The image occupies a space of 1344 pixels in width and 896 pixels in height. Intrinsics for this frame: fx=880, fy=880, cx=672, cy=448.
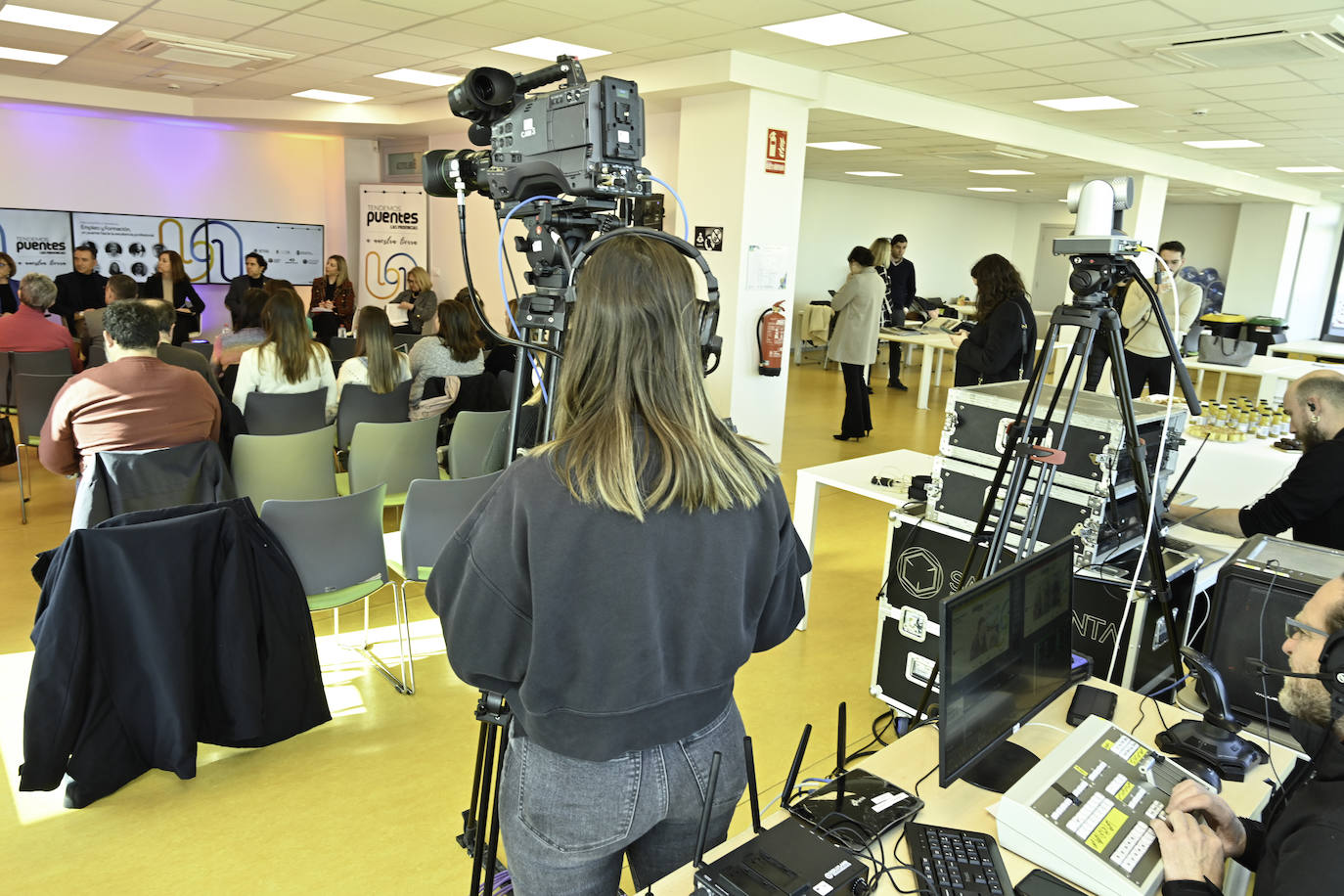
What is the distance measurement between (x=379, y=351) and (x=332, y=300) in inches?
186

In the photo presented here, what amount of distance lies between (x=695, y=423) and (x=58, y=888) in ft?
6.50

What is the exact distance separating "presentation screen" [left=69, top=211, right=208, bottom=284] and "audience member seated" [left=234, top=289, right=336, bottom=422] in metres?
5.92

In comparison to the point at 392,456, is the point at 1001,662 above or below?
above

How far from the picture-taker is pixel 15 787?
2389mm

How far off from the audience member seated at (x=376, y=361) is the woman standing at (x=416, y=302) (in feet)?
4.07

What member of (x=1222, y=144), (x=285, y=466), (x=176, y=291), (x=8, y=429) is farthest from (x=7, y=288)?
(x=1222, y=144)

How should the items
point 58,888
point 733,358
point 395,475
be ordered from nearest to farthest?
point 58,888 → point 395,475 → point 733,358

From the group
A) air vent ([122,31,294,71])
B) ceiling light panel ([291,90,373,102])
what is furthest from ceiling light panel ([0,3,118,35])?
ceiling light panel ([291,90,373,102])

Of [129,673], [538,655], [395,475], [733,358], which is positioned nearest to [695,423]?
[538,655]

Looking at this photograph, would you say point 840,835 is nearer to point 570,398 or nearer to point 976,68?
point 570,398

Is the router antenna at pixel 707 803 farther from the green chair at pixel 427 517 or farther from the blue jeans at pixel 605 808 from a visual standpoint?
the green chair at pixel 427 517

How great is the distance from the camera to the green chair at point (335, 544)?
265 cm

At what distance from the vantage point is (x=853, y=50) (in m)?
5.11

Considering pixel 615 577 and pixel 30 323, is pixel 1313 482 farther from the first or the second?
pixel 30 323
